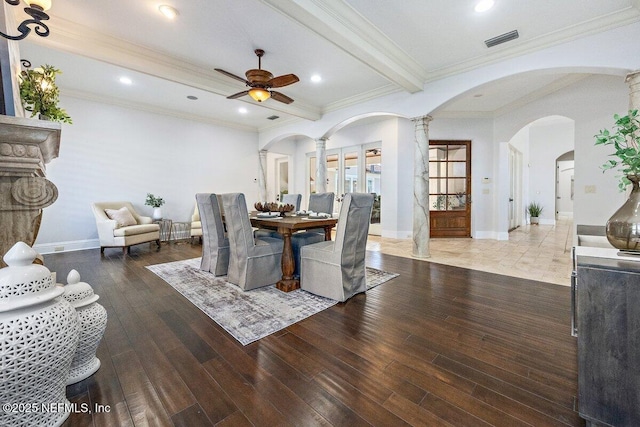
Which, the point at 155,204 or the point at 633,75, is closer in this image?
the point at 633,75

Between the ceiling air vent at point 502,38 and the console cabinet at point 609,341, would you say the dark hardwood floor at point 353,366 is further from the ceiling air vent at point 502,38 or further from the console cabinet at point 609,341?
the ceiling air vent at point 502,38

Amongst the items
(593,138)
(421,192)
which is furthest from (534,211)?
(421,192)

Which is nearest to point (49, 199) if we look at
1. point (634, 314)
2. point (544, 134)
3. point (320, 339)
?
point (320, 339)

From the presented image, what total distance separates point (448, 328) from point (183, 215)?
6.35m

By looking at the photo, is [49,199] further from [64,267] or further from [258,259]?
[64,267]

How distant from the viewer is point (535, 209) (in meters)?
9.20

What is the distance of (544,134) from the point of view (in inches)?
356

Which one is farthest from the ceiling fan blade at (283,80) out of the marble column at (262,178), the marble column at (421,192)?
the marble column at (262,178)

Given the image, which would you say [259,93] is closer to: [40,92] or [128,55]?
[128,55]

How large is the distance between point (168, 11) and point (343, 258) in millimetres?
3217

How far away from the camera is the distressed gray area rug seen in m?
2.16

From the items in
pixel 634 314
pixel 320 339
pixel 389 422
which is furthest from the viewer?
pixel 320 339

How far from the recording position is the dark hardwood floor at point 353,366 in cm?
129

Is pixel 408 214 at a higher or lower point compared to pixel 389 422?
higher
